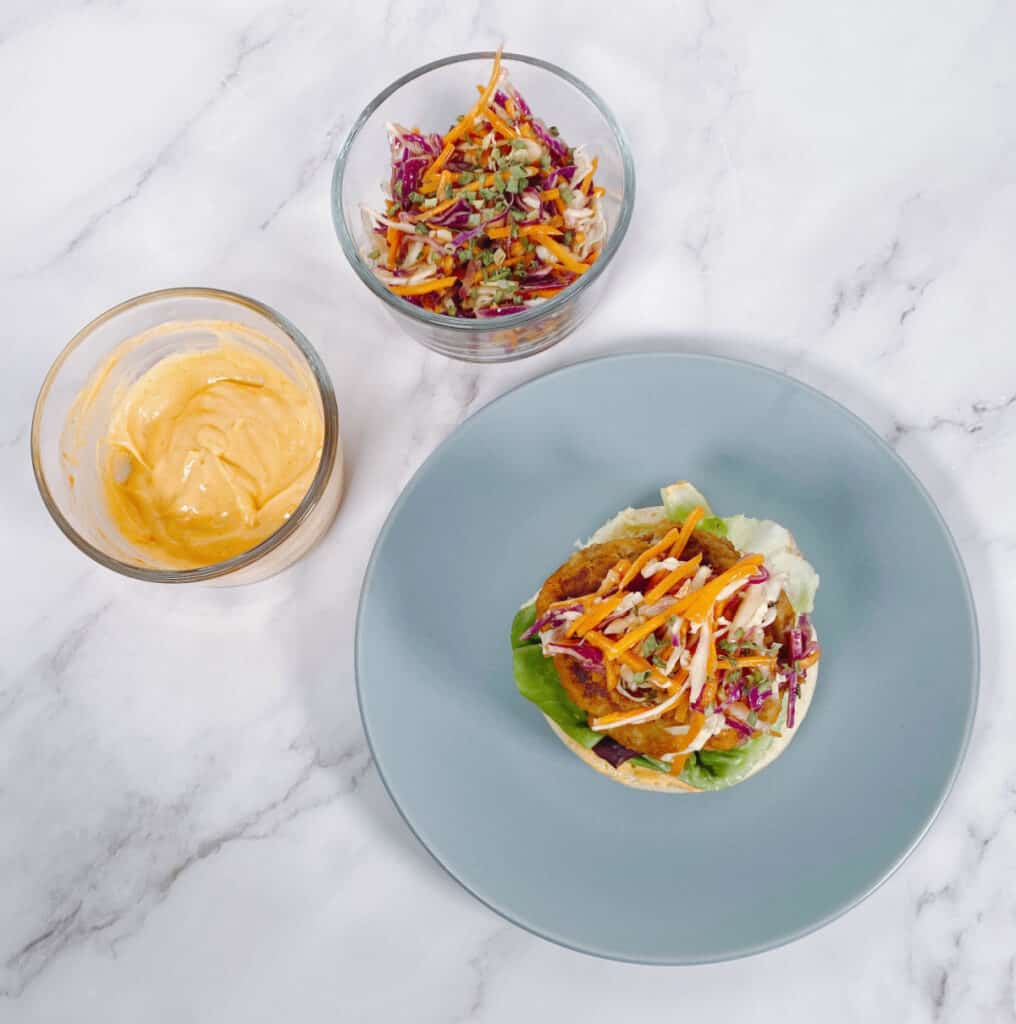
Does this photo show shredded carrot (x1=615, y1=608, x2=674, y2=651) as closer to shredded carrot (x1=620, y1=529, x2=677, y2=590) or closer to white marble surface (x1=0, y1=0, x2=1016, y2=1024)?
shredded carrot (x1=620, y1=529, x2=677, y2=590)

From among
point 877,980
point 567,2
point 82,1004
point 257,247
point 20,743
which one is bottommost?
point 82,1004

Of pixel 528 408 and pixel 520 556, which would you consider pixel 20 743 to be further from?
pixel 528 408

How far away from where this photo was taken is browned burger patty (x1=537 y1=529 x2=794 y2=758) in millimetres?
2404

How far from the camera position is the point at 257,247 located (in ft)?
9.66

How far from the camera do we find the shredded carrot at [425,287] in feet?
8.20

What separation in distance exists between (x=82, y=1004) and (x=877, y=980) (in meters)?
2.08

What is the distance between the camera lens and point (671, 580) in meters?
2.27

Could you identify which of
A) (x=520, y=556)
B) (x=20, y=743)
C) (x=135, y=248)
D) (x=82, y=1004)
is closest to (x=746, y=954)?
(x=520, y=556)

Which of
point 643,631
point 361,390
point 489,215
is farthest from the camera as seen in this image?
point 361,390

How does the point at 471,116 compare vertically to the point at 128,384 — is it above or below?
above

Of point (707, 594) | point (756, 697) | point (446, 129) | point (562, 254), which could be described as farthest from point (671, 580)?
point (446, 129)

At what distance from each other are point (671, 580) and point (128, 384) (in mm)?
1478

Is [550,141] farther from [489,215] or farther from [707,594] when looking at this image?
[707,594]

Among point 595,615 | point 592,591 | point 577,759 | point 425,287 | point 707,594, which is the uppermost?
point 425,287
